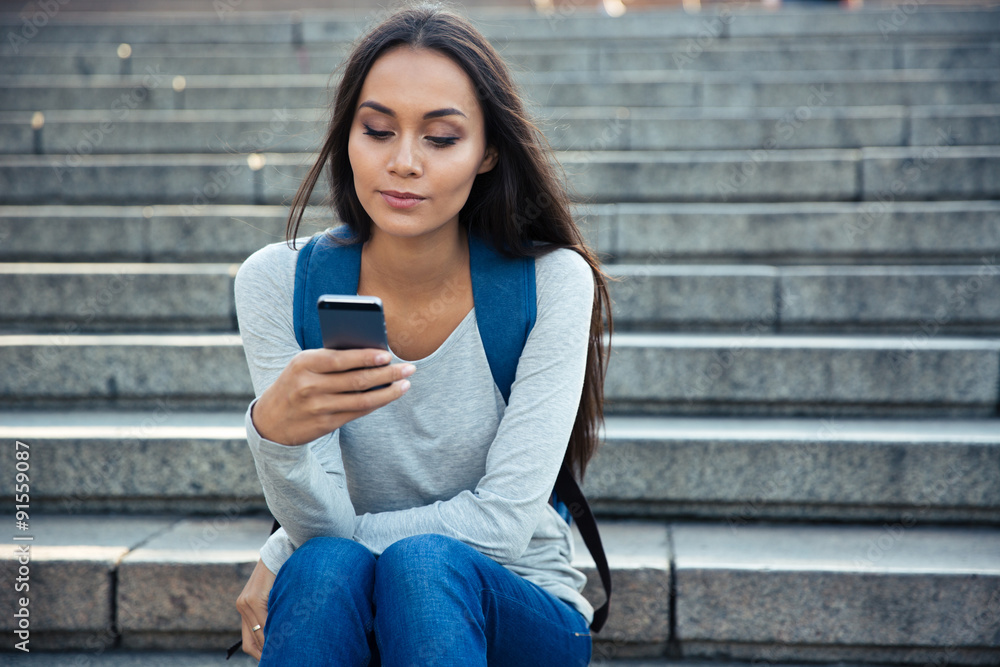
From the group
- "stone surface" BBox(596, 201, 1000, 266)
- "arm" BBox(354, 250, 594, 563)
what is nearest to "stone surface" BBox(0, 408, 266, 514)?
"arm" BBox(354, 250, 594, 563)

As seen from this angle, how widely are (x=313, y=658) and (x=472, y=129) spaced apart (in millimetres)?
1059

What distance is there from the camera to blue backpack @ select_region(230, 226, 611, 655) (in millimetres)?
1621

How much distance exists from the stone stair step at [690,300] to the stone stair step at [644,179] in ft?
2.05

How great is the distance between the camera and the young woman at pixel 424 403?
4.39 feet

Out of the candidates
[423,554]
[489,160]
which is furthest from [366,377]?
[489,160]

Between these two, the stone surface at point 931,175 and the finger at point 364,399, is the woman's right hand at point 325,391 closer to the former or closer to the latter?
the finger at point 364,399

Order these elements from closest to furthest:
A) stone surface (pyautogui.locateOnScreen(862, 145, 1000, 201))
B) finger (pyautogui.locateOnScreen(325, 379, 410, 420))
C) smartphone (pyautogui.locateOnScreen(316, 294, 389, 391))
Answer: smartphone (pyautogui.locateOnScreen(316, 294, 389, 391)), finger (pyautogui.locateOnScreen(325, 379, 410, 420)), stone surface (pyautogui.locateOnScreen(862, 145, 1000, 201))

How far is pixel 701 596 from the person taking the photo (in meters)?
2.02

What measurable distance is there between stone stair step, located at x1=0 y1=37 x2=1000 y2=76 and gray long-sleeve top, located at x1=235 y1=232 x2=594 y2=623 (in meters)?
3.62

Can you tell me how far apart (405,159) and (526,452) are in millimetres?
637

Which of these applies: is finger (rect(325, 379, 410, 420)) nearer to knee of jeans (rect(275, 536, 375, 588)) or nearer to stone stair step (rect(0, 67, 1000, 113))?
knee of jeans (rect(275, 536, 375, 588))

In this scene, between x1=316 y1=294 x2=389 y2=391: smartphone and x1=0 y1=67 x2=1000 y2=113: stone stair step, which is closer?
x1=316 y1=294 x2=389 y2=391: smartphone

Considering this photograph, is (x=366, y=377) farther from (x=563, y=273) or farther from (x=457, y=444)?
(x=563, y=273)

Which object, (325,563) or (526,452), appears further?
(526,452)
